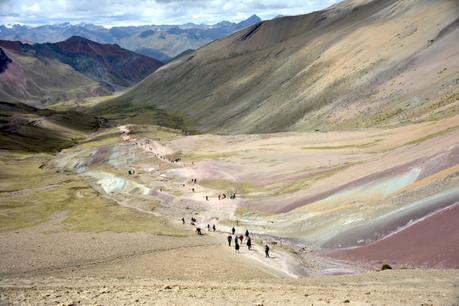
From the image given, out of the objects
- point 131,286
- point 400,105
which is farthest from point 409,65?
point 131,286

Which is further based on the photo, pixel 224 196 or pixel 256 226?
pixel 224 196

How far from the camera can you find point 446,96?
115m

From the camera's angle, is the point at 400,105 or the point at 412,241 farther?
the point at 400,105

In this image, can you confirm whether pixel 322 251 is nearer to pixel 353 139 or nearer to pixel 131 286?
pixel 131 286

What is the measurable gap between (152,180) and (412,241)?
74103mm

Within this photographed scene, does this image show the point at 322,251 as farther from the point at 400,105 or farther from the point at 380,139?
the point at 400,105

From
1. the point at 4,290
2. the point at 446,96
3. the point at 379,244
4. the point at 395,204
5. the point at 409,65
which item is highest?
A: the point at 409,65

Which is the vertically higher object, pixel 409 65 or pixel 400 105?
pixel 409 65

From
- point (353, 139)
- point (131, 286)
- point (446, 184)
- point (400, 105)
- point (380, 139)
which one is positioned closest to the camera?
point (131, 286)

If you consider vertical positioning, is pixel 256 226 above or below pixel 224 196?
below

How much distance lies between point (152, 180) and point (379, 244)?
70403 mm

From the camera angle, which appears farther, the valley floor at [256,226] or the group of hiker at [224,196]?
the group of hiker at [224,196]

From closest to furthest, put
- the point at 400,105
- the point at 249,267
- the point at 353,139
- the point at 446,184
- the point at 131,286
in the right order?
the point at 131,286
the point at 249,267
the point at 446,184
the point at 353,139
the point at 400,105

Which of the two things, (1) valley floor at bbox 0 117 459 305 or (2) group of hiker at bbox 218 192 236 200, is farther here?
(2) group of hiker at bbox 218 192 236 200
